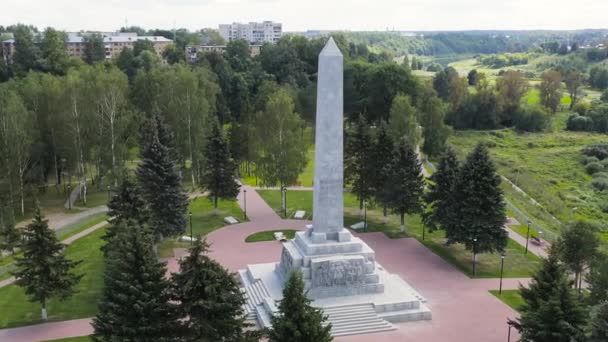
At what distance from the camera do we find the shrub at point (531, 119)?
272 feet

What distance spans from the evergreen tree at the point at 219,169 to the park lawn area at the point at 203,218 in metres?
1.66

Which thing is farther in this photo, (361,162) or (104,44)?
(104,44)

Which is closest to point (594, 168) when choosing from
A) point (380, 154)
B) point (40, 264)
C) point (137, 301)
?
point (380, 154)

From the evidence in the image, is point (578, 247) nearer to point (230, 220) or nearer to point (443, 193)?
point (443, 193)

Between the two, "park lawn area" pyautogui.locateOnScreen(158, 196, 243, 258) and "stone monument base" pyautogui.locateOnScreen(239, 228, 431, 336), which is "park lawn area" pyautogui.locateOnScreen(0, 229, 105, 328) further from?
"stone monument base" pyautogui.locateOnScreen(239, 228, 431, 336)

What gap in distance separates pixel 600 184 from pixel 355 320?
139ft

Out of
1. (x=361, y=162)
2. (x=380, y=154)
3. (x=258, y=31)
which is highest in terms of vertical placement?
(x=258, y=31)

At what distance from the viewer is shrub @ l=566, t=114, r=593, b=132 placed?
278 ft

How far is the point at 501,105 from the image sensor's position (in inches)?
3329

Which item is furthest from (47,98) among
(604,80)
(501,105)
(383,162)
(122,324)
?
(604,80)

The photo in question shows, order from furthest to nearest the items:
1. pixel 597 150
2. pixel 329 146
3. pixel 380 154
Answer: pixel 597 150 → pixel 380 154 → pixel 329 146

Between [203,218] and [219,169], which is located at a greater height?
[219,169]

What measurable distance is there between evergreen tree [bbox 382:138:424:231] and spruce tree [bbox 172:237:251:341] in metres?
19.9

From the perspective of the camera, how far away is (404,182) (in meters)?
37.1
